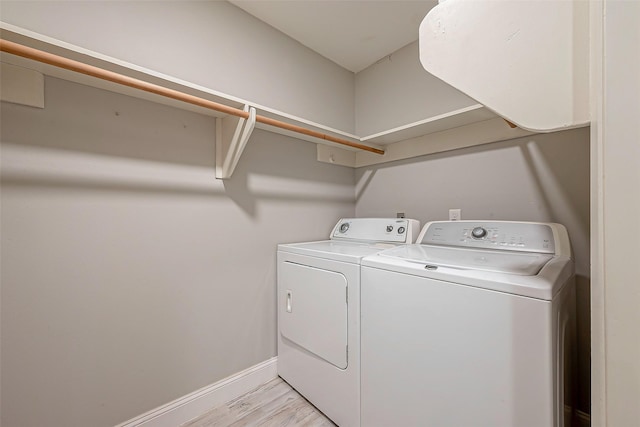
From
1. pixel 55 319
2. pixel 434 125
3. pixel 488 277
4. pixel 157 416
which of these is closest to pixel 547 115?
pixel 488 277

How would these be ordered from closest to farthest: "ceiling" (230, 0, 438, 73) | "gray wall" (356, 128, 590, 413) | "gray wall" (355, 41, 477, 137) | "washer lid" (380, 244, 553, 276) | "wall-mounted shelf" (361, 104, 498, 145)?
"washer lid" (380, 244, 553, 276)
"gray wall" (356, 128, 590, 413)
"wall-mounted shelf" (361, 104, 498, 145)
"ceiling" (230, 0, 438, 73)
"gray wall" (355, 41, 477, 137)

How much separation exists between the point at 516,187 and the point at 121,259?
218cm

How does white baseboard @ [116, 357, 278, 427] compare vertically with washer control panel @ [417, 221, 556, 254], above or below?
below

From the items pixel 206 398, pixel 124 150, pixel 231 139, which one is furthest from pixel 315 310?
pixel 124 150

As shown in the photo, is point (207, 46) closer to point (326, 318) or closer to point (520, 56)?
point (520, 56)

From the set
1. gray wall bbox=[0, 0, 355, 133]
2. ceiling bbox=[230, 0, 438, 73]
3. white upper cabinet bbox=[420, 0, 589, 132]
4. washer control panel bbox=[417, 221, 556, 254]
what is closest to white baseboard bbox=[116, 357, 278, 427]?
washer control panel bbox=[417, 221, 556, 254]

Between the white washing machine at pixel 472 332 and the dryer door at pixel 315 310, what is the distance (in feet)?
0.48

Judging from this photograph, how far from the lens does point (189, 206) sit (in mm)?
1463

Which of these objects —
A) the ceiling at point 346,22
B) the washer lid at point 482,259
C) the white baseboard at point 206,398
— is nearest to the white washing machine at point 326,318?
the white baseboard at point 206,398

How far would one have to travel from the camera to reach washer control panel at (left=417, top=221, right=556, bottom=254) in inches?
47.7

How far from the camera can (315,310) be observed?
147cm

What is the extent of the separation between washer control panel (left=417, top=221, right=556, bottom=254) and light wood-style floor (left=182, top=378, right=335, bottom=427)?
3.99 ft

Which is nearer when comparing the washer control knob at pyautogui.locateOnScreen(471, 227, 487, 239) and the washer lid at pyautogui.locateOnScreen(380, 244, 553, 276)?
the washer lid at pyautogui.locateOnScreen(380, 244, 553, 276)

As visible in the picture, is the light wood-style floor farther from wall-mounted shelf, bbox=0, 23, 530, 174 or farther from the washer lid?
wall-mounted shelf, bbox=0, 23, 530, 174
